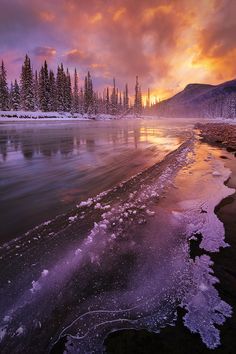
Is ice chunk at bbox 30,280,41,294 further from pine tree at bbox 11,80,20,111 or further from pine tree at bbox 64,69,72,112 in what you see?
pine tree at bbox 64,69,72,112

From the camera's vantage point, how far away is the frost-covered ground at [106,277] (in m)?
2.06

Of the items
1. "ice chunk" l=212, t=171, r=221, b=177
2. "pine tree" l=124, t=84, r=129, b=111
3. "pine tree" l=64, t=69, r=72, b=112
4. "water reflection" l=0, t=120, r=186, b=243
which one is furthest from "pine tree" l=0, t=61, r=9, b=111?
"pine tree" l=124, t=84, r=129, b=111

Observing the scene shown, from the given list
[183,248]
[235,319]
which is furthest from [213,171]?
[235,319]

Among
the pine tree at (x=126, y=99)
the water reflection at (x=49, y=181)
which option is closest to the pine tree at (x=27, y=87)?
the water reflection at (x=49, y=181)

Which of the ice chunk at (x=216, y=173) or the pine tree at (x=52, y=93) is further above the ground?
the pine tree at (x=52, y=93)

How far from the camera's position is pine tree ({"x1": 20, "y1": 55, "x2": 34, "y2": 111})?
58.7m

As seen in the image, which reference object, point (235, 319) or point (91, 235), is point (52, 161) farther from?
point (235, 319)

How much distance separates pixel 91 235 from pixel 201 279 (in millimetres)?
1649

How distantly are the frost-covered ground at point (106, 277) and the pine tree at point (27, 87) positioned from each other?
61006 millimetres

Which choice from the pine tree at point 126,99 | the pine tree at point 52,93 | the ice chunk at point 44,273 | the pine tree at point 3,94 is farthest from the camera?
the pine tree at point 126,99

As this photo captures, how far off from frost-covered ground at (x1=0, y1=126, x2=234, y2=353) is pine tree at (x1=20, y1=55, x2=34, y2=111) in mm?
61006

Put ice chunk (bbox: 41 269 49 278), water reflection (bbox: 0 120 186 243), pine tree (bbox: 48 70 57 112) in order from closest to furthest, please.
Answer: ice chunk (bbox: 41 269 49 278) → water reflection (bbox: 0 120 186 243) → pine tree (bbox: 48 70 57 112)

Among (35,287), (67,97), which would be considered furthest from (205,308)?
(67,97)

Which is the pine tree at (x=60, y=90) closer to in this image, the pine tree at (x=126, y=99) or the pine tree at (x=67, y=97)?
the pine tree at (x=67, y=97)
